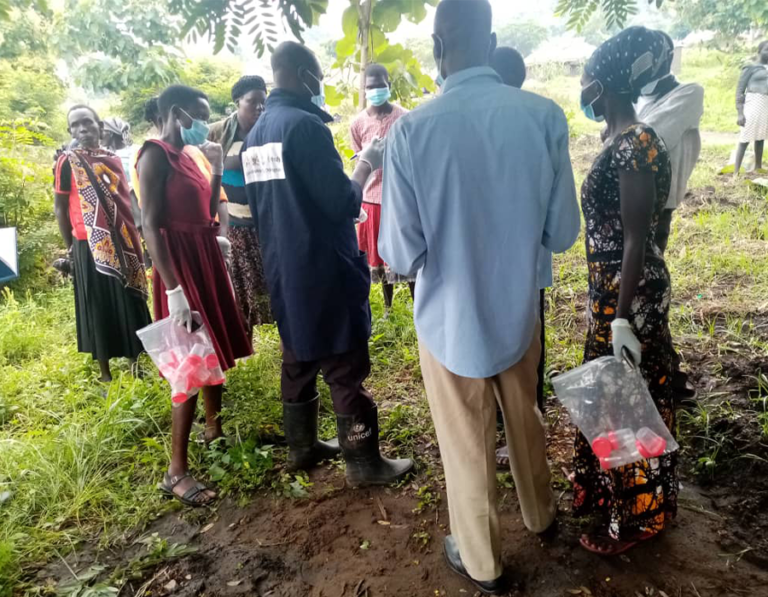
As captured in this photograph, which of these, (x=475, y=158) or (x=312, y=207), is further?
(x=312, y=207)

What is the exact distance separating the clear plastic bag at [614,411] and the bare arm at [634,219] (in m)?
0.24

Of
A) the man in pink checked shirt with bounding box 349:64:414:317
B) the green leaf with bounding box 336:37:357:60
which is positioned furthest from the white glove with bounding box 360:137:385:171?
the man in pink checked shirt with bounding box 349:64:414:317

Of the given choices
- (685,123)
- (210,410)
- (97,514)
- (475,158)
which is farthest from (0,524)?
(685,123)

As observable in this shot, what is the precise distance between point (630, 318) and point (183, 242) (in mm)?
1813

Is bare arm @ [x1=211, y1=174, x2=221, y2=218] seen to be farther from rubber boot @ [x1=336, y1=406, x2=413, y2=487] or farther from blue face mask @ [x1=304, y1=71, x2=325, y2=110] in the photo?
rubber boot @ [x1=336, y1=406, x2=413, y2=487]

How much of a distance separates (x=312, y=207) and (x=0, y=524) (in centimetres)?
186

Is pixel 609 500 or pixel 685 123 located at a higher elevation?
pixel 685 123

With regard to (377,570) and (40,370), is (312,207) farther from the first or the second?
(40,370)

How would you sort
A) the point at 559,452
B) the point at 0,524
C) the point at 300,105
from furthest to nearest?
the point at 559,452 → the point at 0,524 → the point at 300,105

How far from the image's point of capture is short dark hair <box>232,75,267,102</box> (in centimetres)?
Result: 315

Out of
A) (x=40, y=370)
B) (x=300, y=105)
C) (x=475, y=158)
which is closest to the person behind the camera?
(x=475, y=158)

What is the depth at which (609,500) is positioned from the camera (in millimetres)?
1898

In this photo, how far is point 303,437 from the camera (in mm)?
2436

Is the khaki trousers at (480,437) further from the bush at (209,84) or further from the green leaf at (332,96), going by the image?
the bush at (209,84)
